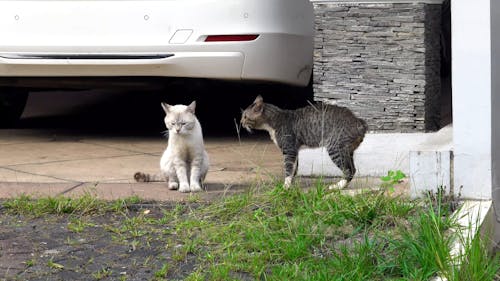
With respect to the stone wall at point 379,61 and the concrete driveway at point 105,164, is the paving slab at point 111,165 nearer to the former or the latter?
the concrete driveway at point 105,164

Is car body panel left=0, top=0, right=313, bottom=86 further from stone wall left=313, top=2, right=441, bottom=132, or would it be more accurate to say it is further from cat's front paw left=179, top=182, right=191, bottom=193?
cat's front paw left=179, top=182, right=191, bottom=193

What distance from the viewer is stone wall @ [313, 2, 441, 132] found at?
645 cm

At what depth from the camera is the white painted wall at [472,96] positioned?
17.3ft

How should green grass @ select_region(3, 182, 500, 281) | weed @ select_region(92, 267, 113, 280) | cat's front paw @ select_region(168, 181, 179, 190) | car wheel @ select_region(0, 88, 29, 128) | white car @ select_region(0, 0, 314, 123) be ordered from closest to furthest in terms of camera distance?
green grass @ select_region(3, 182, 500, 281) → weed @ select_region(92, 267, 113, 280) → cat's front paw @ select_region(168, 181, 179, 190) → white car @ select_region(0, 0, 314, 123) → car wheel @ select_region(0, 88, 29, 128)

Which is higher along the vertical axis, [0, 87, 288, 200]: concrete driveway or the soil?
[0, 87, 288, 200]: concrete driveway

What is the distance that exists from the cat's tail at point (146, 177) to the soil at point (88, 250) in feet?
2.74

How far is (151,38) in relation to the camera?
23.7 ft

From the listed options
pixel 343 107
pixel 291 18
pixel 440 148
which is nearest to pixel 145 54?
pixel 291 18

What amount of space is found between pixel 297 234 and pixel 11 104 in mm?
4547

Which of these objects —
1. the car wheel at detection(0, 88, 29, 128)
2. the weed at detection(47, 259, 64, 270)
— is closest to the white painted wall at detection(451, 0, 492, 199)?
the weed at detection(47, 259, 64, 270)

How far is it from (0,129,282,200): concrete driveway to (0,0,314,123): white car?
0.55m

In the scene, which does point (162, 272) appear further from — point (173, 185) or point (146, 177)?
point (146, 177)

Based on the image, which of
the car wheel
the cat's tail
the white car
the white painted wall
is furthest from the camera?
the car wheel

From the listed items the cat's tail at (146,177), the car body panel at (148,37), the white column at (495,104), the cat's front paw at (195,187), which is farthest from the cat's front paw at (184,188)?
the white column at (495,104)
